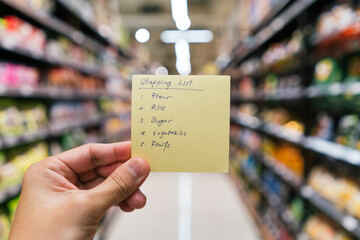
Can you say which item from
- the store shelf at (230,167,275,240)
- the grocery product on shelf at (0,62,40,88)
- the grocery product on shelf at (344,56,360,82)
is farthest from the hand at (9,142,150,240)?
the store shelf at (230,167,275,240)

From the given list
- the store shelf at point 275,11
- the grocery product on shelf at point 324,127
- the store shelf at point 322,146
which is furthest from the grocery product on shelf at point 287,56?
the store shelf at point 322,146

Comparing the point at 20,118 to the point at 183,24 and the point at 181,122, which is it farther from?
the point at 183,24

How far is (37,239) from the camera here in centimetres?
74

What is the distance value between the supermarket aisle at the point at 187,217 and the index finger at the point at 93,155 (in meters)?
2.20

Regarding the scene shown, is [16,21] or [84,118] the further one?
[84,118]

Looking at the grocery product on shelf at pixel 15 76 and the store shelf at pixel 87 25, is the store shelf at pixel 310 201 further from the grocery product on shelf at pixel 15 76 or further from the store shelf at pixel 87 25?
the store shelf at pixel 87 25

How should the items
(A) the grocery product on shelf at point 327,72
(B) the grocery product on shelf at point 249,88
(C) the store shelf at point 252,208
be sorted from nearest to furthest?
1. (A) the grocery product on shelf at point 327,72
2. (C) the store shelf at point 252,208
3. (B) the grocery product on shelf at point 249,88

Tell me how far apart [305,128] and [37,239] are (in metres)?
2.18

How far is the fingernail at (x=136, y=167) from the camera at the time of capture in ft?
2.51

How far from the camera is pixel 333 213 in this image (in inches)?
76.9

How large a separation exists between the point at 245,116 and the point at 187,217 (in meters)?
2.07

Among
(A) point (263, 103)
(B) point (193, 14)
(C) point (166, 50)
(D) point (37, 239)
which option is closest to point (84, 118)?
(A) point (263, 103)

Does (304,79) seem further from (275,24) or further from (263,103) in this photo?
(263,103)

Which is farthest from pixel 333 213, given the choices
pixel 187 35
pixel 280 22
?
pixel 187 35
